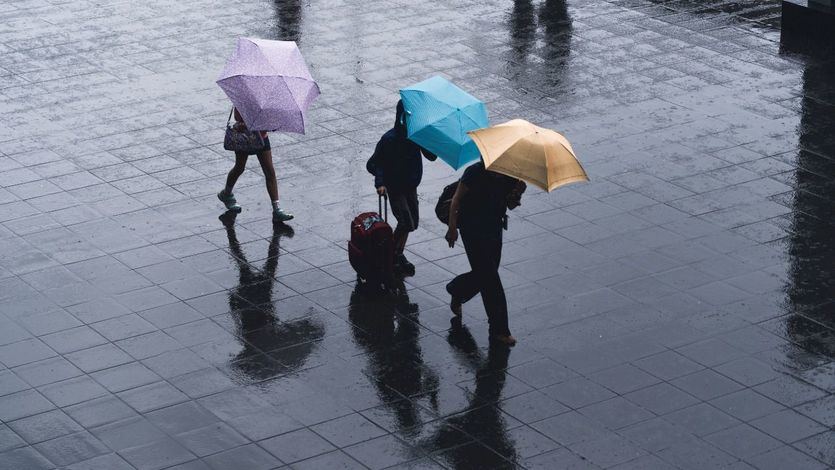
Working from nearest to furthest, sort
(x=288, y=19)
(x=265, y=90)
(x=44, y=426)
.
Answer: (x=44, y=426), (x=265, y=90), (x=288, y=19)

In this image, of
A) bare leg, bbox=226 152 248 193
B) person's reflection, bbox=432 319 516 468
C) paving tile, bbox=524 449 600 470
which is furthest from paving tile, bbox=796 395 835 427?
bare leg, bbox=226 152 248 193

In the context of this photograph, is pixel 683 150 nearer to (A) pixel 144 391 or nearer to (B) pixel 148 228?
(B) pixel 148 228

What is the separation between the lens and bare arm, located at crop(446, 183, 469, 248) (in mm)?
10766

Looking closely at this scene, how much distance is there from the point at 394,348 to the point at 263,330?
1106 mm

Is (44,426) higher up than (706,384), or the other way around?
(44,426)

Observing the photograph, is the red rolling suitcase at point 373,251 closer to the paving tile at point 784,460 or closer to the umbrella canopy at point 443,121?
the umbrella canopy at point 443,121

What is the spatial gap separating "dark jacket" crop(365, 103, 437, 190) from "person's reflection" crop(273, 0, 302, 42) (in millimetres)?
7545

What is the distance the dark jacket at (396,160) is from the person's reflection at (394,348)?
3.03ft

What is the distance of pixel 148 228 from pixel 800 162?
6687 mm

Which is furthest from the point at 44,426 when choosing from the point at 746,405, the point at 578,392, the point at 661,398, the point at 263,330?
the point at 746,405

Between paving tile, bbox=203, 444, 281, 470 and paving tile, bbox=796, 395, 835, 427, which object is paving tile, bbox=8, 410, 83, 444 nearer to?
paving tile, bbox=203, 444, 281, 470

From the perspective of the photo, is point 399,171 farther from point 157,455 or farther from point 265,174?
point 157,455

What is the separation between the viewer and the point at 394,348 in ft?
36.2

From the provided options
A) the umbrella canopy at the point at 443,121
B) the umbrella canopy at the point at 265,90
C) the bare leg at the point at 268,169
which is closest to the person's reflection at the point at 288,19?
the bare leg at the point at 268,169
